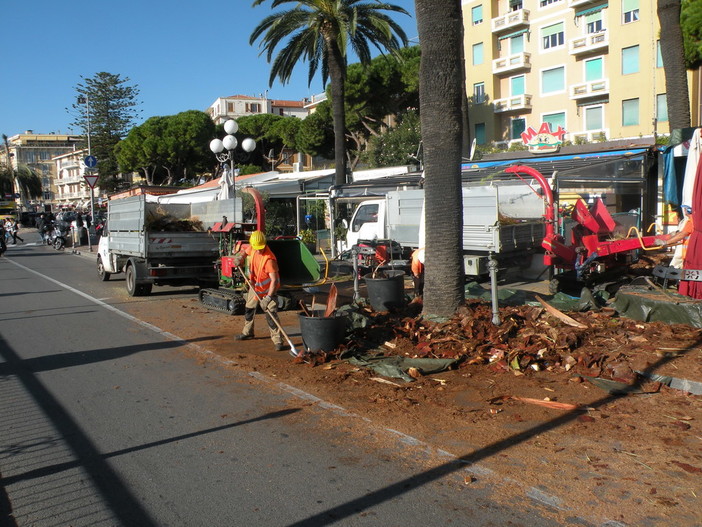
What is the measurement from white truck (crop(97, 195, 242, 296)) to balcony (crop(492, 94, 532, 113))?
27349 mm

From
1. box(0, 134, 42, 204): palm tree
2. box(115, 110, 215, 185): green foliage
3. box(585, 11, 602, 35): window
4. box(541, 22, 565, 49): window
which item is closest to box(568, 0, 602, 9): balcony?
box(585, 11, 602, 35): window

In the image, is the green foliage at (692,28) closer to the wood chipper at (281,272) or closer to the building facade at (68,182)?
the wood chipper at (281,272)

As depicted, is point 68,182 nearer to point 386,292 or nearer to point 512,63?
point 512,63

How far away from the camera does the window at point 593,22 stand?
33750mm

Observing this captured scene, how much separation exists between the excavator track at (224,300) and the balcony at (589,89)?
28229 millimetres

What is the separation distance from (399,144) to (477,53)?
414 inches

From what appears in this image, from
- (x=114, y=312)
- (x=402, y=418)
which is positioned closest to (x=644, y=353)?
(x=402, y=418)

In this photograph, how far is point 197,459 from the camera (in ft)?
15.5

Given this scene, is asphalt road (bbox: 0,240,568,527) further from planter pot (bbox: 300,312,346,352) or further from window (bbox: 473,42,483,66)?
window (bbox: 473,42,483,66)

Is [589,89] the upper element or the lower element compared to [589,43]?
lower

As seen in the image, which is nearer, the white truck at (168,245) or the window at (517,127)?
the white truck at (168,245)

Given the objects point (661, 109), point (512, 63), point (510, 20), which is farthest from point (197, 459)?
point (510, 20)

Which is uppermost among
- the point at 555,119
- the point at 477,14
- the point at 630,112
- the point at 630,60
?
the point at 477,14

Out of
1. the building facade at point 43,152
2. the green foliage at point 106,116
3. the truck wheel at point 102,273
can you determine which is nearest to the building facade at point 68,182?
the building facade at point 43,152
